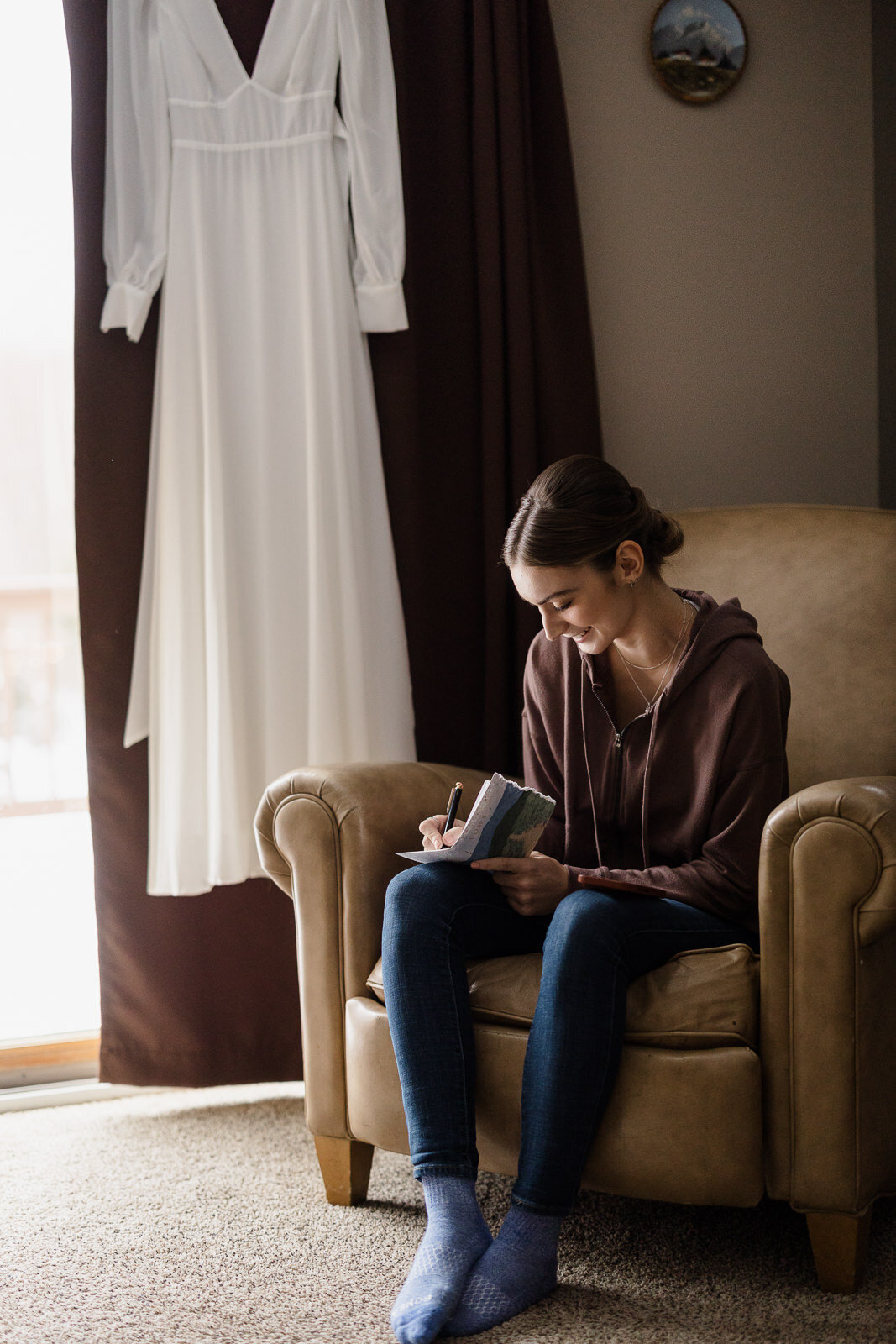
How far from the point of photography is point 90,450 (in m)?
2.07

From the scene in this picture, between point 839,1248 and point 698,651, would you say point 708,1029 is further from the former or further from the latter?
point 698,651

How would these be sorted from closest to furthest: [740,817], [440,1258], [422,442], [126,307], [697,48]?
[440,1258] → [740,817] → [126,307] → [422,442] → [697,48]

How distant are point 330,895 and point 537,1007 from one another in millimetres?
385

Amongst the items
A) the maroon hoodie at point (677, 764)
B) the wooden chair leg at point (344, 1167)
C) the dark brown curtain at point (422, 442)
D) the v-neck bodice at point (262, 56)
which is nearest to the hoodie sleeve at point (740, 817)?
the maroon hoodie at point (677, 764)

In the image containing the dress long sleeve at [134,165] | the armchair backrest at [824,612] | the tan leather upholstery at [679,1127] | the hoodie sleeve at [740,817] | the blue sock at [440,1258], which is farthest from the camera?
the dress long sleeve at [134,165]

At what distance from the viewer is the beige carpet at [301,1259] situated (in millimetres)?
1315

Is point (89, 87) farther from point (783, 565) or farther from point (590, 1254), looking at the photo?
point (590, 1254)

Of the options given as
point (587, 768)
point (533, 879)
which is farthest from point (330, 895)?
point (587, 768)

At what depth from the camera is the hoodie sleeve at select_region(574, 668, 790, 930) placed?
1459 millimetres

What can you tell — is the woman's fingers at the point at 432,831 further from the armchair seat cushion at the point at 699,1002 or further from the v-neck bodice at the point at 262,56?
the v-neck bodice at the point at 262,56

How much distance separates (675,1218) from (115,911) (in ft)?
3.74

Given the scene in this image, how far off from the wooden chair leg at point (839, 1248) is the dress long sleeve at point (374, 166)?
1.61 meters

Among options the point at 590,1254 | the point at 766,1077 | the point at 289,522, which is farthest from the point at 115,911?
the point at 766,1077

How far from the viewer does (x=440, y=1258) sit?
1292 mm
